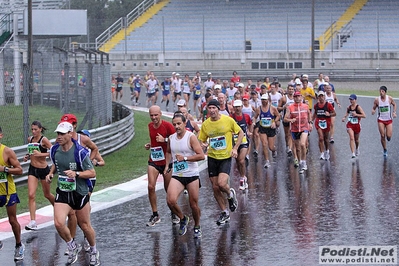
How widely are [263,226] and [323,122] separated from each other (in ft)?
26.6

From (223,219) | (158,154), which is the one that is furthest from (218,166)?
(158,154)

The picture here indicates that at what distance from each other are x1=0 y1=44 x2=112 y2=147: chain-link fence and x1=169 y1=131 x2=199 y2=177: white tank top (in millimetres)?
8171

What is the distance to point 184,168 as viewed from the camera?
1139 centimetres

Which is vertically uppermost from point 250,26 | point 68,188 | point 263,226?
point 250,26

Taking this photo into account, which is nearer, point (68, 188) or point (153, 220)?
point (68, 188)

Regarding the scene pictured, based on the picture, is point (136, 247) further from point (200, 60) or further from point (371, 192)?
point (200, 60)

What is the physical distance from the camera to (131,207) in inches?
555

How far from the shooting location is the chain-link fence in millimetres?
20859

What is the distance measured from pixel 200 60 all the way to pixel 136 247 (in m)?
45.4

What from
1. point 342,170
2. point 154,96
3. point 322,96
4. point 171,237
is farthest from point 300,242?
point 154,96

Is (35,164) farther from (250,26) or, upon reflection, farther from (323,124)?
(250,26)

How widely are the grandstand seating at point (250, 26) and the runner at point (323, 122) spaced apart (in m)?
35.4

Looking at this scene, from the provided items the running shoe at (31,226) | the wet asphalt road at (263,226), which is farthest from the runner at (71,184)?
the running shoe at (31,226)

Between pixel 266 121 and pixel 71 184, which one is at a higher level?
pixel 266 121
